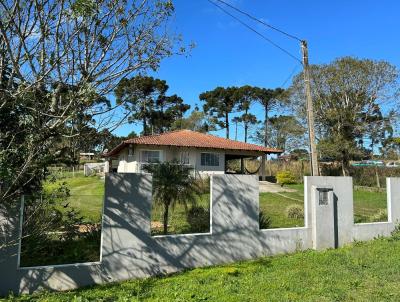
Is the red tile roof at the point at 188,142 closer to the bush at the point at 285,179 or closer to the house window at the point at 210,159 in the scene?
the house window at the point at 210,159

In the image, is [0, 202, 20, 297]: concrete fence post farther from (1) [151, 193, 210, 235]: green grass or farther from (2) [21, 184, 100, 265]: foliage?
(1) [151, 193, 210, 235]: green grass

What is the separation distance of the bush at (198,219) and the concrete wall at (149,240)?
106 centimetres

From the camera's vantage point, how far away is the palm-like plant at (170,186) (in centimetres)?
855

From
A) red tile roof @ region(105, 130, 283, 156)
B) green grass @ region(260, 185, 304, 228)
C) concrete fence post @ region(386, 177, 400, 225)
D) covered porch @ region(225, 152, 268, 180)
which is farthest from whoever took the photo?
covered porch @ region(225, 152, 268, 180)

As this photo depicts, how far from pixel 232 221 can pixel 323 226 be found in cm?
243

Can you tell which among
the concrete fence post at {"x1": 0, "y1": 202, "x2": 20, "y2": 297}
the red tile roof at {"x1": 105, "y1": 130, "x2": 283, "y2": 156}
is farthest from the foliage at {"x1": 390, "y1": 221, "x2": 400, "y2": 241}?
the red tile roof at {"x1": 105, "y1": 130, "x2": 283, "y2": 156}

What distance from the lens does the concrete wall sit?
5.81m

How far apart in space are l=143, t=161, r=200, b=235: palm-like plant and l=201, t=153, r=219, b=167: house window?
19.3m

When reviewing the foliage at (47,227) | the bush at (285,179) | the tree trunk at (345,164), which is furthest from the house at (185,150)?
the foliage at (47,227)

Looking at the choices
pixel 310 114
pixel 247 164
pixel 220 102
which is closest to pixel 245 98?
pixel 220 102

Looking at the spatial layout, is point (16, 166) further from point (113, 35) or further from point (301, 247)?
point (301, 247)

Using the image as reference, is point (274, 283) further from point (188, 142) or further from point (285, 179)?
Result: point (285, 179)

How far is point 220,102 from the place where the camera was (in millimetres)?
51375

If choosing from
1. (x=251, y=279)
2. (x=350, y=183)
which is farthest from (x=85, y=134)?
(x=350, y=183)
